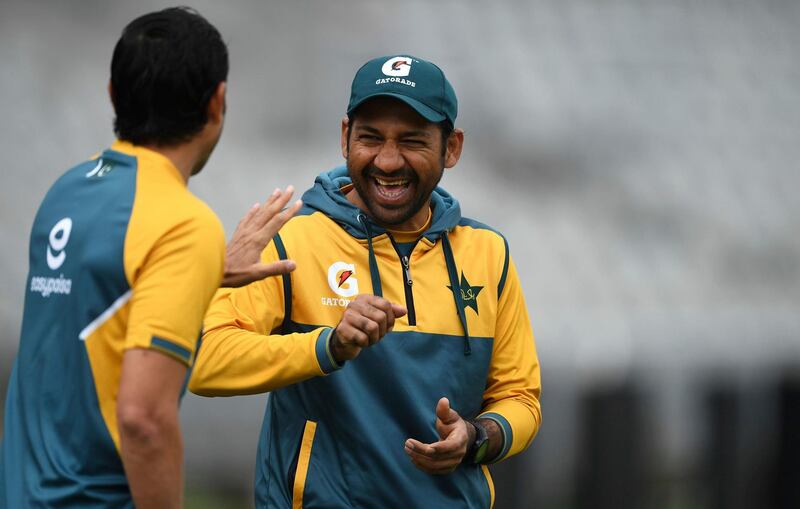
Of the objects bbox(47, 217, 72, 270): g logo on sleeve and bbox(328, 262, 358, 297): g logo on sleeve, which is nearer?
bbox(47, 217, 72, 270): g logo on sleeve

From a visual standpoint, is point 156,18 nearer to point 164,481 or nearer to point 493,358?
point 164,481

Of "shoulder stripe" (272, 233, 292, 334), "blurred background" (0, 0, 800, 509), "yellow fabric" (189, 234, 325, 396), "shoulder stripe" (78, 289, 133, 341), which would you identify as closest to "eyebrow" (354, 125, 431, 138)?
"shoulder stripe" (272, 233, 292, 334)

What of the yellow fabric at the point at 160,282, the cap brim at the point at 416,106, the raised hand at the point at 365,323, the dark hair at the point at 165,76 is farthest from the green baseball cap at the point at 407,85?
the yellow fabric at the point at 160,282

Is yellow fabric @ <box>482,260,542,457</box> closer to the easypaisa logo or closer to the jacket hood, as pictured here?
the jacket hood

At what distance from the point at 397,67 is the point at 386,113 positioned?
0.38 ft

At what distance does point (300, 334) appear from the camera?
2793mm

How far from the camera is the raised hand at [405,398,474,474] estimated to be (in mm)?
2816

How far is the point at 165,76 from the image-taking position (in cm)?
220

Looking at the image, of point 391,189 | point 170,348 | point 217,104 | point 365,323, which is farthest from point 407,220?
point 170,348

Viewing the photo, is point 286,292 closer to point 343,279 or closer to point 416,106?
point 343,279

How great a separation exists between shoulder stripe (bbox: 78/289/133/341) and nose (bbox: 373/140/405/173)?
1.08m

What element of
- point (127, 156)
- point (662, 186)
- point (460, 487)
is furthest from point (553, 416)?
point (127, 156)

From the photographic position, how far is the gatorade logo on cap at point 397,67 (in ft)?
10.1

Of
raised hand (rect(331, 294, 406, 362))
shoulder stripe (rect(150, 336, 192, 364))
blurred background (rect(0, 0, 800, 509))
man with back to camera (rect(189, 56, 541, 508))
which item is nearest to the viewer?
shoulder stripe (rect(150, 336, 192, 364))
